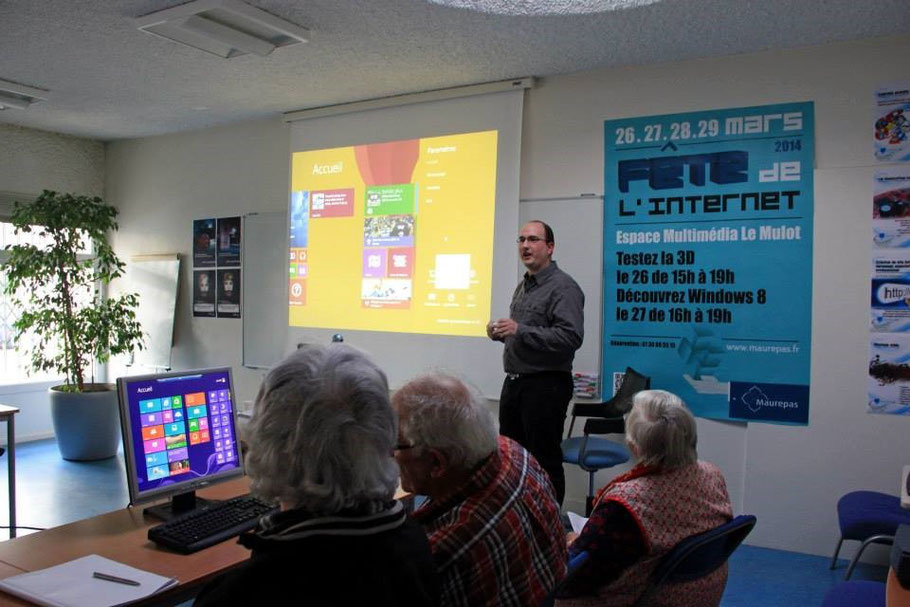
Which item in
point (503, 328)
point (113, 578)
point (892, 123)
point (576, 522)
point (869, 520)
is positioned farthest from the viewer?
point (892, 123)

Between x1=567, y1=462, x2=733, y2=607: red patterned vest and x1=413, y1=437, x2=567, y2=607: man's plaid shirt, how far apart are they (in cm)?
33

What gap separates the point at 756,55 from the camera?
3994mm

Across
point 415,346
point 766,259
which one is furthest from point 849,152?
point 415,346

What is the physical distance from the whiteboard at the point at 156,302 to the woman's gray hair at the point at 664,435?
219 inches

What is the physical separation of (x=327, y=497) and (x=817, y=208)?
3.56 meters

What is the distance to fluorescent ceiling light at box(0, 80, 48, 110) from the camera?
198 inches

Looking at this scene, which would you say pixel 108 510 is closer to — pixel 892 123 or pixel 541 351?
pixel 541 351

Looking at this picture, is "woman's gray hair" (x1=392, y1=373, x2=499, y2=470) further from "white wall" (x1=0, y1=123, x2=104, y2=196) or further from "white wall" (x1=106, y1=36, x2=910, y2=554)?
"white wall" (x1=0, y1=123, x2=104, y2=196)

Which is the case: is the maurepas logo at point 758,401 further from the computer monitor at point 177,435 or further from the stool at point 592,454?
the computer monitor at point 177,435

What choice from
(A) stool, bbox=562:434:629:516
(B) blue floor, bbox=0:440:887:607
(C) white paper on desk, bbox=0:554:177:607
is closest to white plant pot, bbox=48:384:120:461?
(B) blue floor, bbox=0:440:887:607

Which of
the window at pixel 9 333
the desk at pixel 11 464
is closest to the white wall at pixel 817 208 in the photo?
the desk at pixel 11 464

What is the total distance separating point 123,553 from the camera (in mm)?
1734

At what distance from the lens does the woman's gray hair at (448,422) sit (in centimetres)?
143

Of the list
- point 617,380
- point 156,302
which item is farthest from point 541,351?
point 156,302
